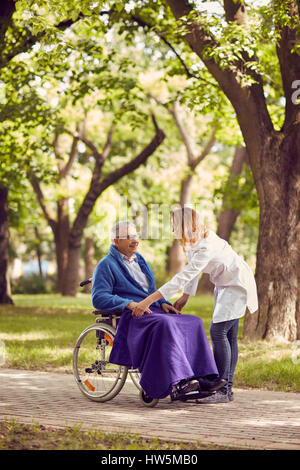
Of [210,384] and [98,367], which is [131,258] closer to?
[98,367]

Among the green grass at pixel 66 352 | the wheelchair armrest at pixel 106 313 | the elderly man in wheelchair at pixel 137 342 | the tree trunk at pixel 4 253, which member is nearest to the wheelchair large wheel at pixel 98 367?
the elderly man in wheelchair at pixel 137 342

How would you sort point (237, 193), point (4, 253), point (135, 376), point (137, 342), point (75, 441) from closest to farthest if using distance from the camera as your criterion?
1. point (75, 441)
2. point (137, 342)
3. point (135, 376)
4. point (237, 193)
5. point (4, 253)

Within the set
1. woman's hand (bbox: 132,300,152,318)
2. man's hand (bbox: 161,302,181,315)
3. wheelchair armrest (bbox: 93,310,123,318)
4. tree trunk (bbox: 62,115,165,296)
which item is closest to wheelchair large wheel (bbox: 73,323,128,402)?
wheelchair armrest (bbox: 93,310,123,318)

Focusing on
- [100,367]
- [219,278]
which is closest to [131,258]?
[219,278]

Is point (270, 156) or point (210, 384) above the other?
point (270, 156)

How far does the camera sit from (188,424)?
5.79 metres

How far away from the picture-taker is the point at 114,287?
6992 mm

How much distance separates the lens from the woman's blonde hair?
6840mm

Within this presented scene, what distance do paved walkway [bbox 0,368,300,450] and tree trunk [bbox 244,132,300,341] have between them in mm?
3878

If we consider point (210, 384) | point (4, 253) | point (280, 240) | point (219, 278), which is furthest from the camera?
point (4, 253)

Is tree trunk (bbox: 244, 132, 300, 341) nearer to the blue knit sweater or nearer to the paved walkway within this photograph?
the paved walkway

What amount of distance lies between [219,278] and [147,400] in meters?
1.28

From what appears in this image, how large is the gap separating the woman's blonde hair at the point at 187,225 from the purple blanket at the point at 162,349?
710mm
